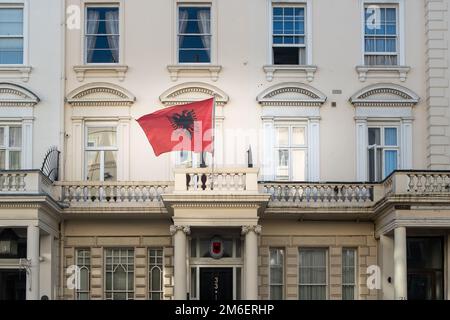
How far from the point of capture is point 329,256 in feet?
90.4

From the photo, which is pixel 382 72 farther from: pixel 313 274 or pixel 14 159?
pixel 14 159

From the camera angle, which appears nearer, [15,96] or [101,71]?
[15,96]

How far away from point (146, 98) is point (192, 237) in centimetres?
435

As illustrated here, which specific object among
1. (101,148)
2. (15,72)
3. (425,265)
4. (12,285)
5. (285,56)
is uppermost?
(285,56)

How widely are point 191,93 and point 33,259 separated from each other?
6.96 metres

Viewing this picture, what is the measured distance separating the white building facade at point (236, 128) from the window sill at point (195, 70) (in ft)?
0.11

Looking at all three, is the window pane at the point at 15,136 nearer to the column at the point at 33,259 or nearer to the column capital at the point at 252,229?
the column at the point at 33,259

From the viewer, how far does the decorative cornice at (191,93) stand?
90.9 feet

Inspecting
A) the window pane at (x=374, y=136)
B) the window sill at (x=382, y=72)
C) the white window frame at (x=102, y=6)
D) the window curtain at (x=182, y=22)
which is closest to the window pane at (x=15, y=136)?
the white window frame at (x=102, y=6)

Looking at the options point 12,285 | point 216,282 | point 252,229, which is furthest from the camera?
point 12,285

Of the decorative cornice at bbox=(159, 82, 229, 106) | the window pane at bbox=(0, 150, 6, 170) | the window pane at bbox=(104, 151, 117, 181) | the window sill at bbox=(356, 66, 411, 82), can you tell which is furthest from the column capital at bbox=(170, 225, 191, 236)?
the window sill at bbox=(356, 66, 411, 82)

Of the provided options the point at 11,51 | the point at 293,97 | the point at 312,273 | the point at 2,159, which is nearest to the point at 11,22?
the point at 11,51

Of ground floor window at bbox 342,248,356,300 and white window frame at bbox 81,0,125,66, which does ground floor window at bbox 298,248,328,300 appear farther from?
white window frame at bbox 81,0,125,66
